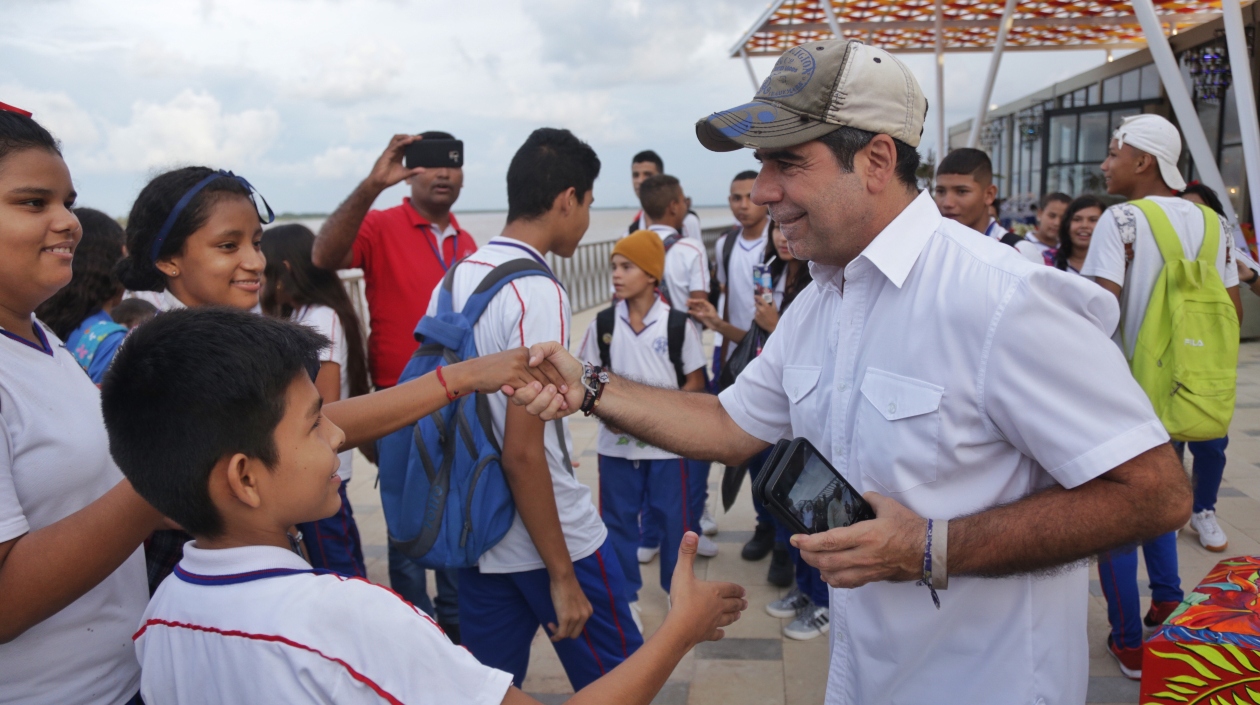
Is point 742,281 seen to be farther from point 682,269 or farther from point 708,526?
point 708,526

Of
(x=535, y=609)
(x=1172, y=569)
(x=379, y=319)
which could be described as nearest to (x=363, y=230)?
(x=379, y=319)

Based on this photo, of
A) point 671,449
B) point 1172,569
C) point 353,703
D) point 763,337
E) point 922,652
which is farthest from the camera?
point 763,337

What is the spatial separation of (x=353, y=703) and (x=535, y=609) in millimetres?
1437

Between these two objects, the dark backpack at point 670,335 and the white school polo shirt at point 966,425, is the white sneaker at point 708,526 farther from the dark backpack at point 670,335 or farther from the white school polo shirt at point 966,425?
the white school polo shirt at point 966,425

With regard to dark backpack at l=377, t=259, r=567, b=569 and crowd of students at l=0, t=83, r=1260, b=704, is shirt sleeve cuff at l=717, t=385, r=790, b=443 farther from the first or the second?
dark backpack at l=377, t=259, r=567, b=569

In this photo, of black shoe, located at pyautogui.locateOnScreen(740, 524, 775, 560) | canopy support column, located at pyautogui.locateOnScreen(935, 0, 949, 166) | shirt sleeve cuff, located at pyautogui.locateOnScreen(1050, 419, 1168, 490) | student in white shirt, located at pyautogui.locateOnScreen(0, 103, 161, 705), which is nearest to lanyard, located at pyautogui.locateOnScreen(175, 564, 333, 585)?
student in white shirt, located at pyautogui.locateOnScreen(0, 103, 161, 705)

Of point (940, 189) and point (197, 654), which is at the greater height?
point (940, 189)

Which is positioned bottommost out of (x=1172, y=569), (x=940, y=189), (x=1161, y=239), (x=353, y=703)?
(x=1172, y=569)

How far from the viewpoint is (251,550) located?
1277 millimetres

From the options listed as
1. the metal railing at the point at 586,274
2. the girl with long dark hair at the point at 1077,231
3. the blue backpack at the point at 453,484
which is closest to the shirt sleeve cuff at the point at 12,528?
the blue backpack at the point at 453,484

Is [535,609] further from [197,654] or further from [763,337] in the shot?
[763,337]

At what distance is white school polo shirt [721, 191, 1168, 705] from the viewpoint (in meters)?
1.44

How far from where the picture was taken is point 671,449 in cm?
218

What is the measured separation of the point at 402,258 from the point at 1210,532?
468cm
